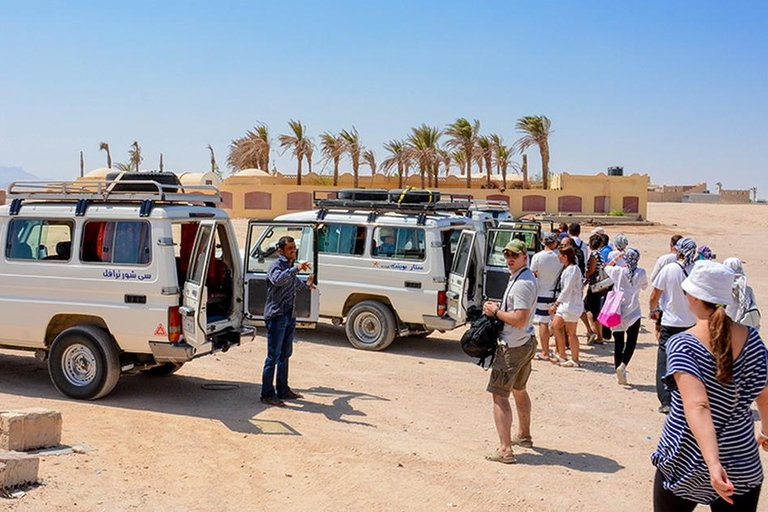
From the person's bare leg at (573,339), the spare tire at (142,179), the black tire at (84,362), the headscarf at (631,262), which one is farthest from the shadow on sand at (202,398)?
the headscarf at (631,262)

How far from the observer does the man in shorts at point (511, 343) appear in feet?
21.4

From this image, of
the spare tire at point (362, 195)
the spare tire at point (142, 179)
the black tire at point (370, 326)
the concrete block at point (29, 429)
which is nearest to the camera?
the concrete block at point (29, 429)

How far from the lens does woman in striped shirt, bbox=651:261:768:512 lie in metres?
3.62

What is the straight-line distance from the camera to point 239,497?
5.90 metres

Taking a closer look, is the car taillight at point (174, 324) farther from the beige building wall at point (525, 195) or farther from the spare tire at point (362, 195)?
the beige building wall at point (525, 195)

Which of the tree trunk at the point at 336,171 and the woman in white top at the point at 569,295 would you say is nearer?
the woman in white top at the point at 569,295

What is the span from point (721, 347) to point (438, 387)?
6097 millimetres

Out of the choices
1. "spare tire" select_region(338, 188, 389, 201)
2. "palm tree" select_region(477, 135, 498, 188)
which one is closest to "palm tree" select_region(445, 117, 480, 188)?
"palm tree" select_region(477, 135, 498, 188)

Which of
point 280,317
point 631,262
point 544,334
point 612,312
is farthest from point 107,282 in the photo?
point 631,262

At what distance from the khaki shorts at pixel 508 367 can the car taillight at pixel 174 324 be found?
10.4 ft

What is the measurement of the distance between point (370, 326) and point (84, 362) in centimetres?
455

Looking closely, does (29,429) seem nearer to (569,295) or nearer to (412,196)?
(569,295)

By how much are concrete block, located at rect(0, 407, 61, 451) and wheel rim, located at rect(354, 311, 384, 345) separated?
18.6ft

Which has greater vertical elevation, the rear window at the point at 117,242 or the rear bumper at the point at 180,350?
the rear window at the point at 117,242
